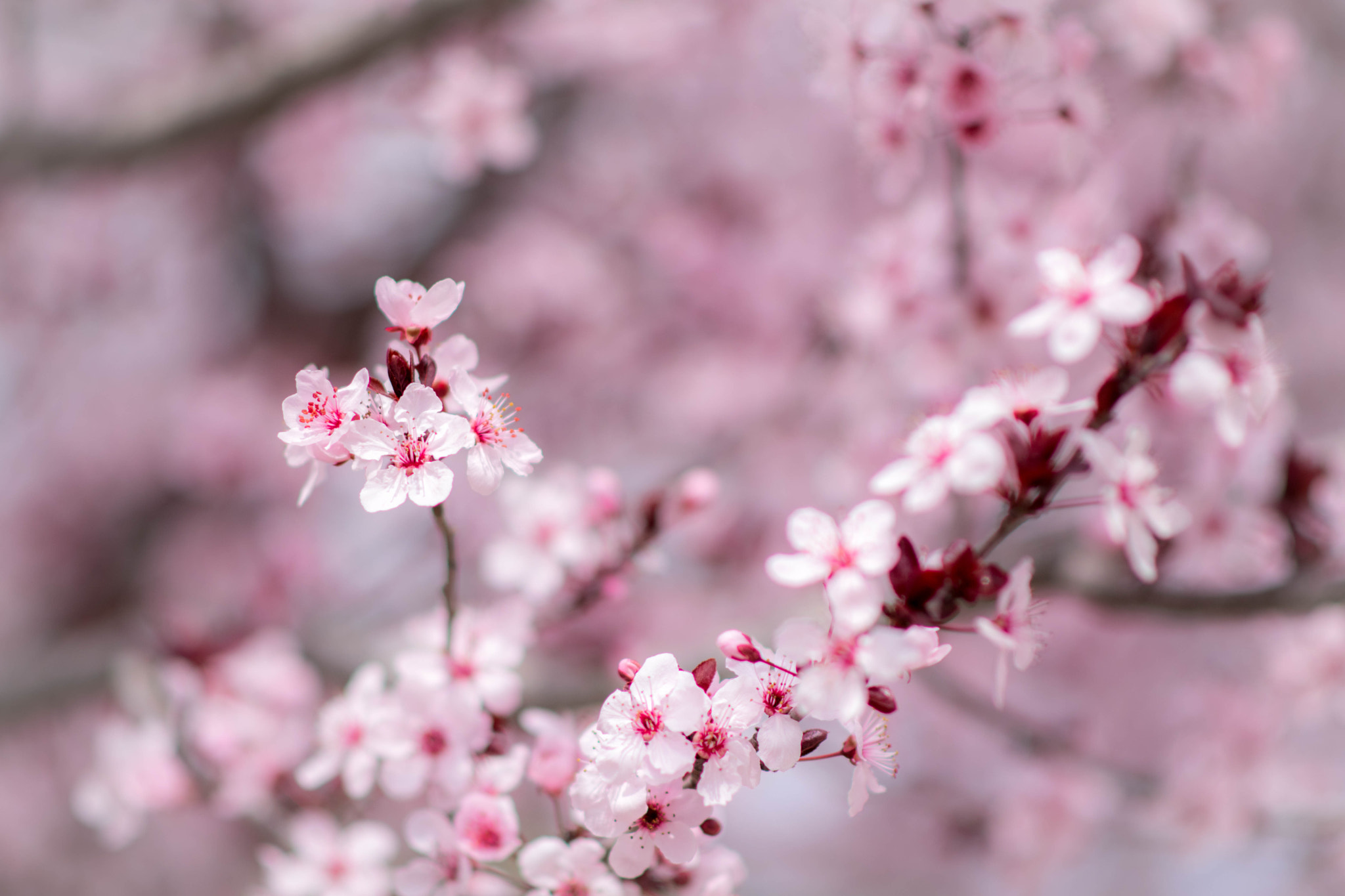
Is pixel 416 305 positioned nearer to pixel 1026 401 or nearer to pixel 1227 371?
pixel 1026 401

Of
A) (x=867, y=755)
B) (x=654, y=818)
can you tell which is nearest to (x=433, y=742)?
(x=654, y=818)

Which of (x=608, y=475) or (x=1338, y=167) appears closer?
(x=608, y=475)

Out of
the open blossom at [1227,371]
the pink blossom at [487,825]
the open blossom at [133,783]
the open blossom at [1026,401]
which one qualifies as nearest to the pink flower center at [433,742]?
the pink blossom at [487,825]

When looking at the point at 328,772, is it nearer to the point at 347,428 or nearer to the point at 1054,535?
the point at 347,428

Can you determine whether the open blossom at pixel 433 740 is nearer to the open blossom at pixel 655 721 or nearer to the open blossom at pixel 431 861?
the open blossom at pixel 431 861

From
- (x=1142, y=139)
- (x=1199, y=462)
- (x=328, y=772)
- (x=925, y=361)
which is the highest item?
(x=1142, y=139)

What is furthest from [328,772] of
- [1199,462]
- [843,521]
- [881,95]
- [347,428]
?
[1199,462]
